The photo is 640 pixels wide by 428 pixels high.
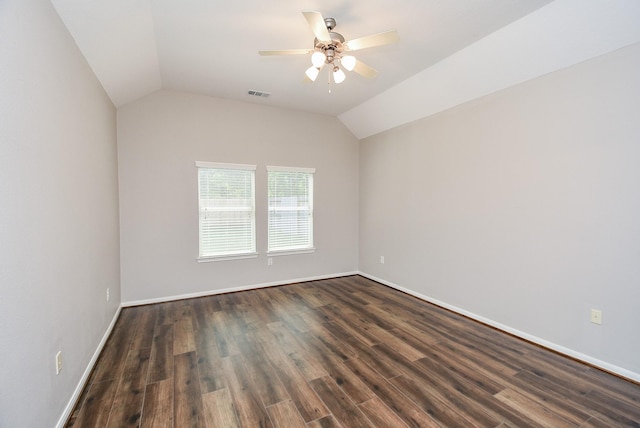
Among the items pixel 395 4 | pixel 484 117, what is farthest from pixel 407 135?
pixel 395 4

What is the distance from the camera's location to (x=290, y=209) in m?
4.96

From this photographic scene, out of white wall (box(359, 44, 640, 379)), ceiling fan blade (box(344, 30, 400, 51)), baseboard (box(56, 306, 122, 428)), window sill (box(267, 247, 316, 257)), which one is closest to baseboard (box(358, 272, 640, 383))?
white wall (box(359, 44, 640, 379))

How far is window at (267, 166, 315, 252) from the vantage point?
4805 mm

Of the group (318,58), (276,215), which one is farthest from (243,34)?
(276,215)

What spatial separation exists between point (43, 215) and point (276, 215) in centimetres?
331

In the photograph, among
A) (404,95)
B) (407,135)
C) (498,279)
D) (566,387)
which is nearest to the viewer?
(566,387)

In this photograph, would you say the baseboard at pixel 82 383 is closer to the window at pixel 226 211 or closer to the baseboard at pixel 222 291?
the baseboard at pixel 222 291

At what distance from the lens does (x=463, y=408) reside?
195cm

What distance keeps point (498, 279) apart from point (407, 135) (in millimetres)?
2417

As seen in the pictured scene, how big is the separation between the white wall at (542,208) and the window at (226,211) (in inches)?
103

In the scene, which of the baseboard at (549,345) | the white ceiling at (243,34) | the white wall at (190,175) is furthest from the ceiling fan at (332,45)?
the baseboard at (549,345)

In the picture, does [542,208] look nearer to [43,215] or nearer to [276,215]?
[276,215]

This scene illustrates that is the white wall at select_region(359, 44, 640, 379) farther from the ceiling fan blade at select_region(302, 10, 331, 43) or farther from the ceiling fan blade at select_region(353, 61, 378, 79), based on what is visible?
the ceiling fan blade at select_region(302, 10, 331, 43)

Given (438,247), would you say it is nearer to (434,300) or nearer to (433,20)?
(434,300)
